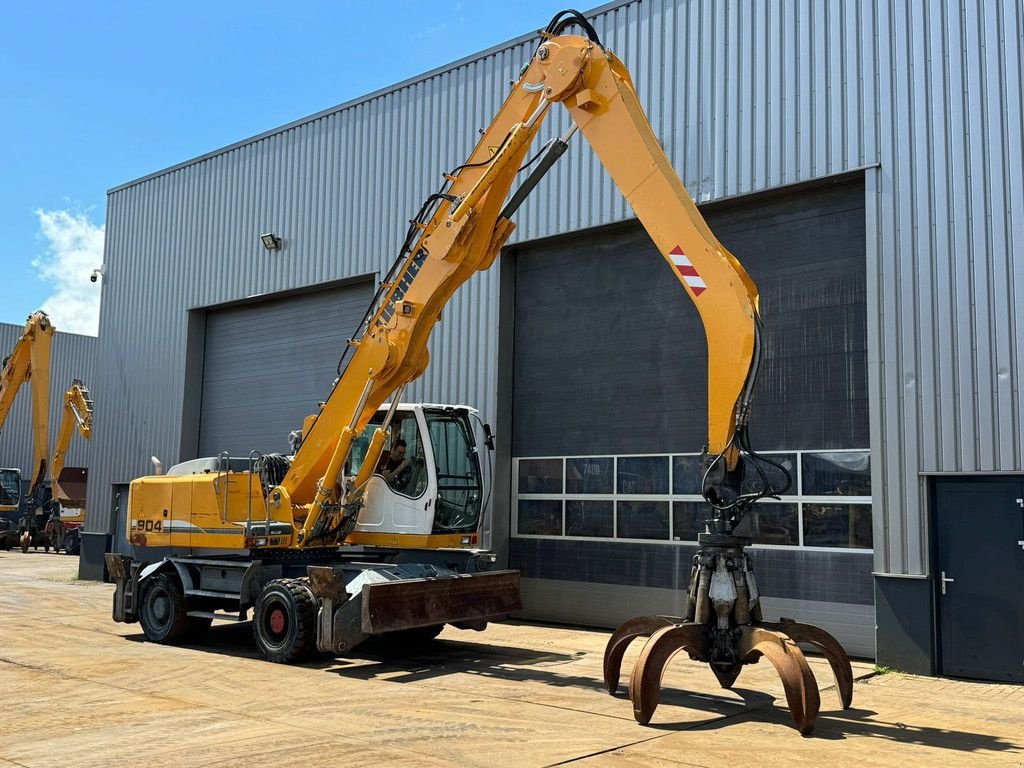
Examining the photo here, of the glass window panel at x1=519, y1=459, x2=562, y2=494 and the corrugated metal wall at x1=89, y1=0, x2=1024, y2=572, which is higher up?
the corrugated metal wall at x1=89, y1=0, x2=1024, y2=572

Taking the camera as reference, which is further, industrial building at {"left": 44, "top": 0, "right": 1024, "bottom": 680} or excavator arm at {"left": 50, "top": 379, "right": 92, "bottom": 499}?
excavator arm at {"left": 50, "top": 379, "right": 92, "bottom": 499}

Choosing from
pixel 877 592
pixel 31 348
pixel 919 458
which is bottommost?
pixel 877 592

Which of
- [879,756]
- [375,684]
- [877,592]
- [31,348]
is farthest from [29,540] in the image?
[879,756]

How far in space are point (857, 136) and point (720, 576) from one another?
6704mm

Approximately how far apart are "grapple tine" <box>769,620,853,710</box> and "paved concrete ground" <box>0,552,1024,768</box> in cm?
21

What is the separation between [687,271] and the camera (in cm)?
820

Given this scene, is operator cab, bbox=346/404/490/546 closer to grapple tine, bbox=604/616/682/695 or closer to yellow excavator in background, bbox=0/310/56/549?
grapple tine, bbox=604/616/682/695

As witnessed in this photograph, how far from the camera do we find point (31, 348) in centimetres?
2870

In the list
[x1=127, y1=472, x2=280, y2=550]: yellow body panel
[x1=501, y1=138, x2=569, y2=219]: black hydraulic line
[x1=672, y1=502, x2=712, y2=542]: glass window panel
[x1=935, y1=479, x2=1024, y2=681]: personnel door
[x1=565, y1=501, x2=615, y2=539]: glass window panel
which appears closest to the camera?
[x1=501, y1=138, x2=569, y2=219]: black hydraulic line

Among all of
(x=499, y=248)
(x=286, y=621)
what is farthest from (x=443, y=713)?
Result: (x=499, y=248)

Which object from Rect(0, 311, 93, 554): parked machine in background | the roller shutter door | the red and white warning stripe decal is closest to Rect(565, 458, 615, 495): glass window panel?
the roller shutter door

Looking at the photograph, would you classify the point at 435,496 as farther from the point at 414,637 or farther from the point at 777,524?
the point at 777,524

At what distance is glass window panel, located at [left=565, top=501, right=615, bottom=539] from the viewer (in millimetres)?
14219

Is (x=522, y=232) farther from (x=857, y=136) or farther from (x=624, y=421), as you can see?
(x=857, y=136)
